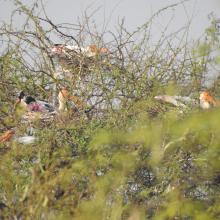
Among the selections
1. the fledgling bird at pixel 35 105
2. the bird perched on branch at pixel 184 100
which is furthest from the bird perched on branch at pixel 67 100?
the bird perched on branch at pixel 184 100

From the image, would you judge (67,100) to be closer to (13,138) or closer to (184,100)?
(13,138)

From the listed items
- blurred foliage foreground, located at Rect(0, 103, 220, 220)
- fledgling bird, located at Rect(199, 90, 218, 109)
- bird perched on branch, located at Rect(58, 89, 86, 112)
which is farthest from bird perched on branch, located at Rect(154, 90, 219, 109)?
bird perched on branch, located at Rect(58, 89, 86, 112)

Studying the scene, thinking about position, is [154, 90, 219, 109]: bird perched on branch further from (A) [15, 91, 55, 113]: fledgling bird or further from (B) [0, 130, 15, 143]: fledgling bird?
(B) [0, 130, 15, 143]: fledgling bird

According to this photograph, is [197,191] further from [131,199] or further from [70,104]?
[70,104]

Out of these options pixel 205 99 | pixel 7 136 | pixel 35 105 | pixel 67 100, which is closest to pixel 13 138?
pixel 7 136

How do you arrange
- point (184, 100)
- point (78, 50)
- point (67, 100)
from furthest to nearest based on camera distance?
point (78, 50) < point (67, 100) < point (184, 100)

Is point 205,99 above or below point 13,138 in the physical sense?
above

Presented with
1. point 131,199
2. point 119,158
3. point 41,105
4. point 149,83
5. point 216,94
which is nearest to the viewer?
point 119,158

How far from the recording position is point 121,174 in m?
3.83

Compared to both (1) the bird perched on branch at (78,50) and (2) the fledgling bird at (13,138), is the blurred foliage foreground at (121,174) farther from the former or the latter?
(1) the bird perched on branch at (78,50)

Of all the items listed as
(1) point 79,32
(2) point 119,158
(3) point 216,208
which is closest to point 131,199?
(2) point 119,158

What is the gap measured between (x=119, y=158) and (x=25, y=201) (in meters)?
0.85

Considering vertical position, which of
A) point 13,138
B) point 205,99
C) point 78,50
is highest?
point 78,50

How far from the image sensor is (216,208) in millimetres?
3758
